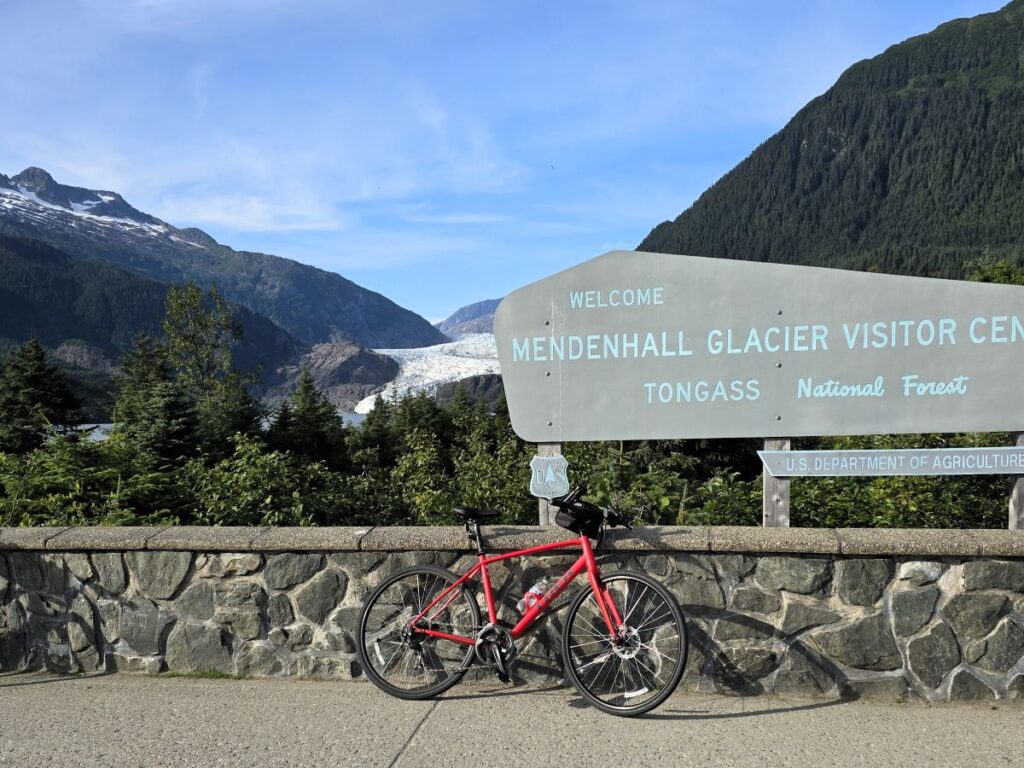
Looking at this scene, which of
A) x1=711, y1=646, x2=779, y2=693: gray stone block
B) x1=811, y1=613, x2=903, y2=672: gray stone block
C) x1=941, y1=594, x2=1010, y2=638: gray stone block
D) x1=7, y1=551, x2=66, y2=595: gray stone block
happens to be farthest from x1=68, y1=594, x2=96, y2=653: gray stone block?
x1=941, y1=594, x2=1010, y2=638: gray stone block

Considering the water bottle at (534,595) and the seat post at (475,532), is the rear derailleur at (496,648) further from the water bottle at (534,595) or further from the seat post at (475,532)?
the seat post at (475,532)

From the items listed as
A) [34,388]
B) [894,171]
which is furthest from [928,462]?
[894,171]

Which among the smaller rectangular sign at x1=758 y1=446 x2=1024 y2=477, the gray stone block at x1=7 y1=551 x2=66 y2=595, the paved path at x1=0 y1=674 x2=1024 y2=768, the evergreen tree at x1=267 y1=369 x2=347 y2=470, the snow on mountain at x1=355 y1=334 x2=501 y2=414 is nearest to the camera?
the paved path at x1=0 y1=674 x2=1024 y2=768

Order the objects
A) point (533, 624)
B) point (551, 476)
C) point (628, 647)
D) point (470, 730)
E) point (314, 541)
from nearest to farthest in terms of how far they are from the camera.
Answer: point (470, 730)
point (628, 647)
point (533, 624)
point (314, 541)
point (551, 476)

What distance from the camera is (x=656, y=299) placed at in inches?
172

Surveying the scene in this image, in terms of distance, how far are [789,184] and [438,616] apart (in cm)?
17644

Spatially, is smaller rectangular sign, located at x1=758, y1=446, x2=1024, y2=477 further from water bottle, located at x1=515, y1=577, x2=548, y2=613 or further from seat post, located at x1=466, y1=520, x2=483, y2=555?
seat post, located at x1=466, y1=520, x2=483, y2=555

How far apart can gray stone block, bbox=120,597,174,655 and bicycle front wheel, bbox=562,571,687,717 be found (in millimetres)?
2126

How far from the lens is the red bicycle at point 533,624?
3797 mm

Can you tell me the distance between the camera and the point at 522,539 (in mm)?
4137

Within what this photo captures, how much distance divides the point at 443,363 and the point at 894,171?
10513 centimetres

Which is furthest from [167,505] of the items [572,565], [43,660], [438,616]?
[572,565]

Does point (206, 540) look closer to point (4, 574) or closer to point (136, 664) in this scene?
point (136, 664)

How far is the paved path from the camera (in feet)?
11.0
